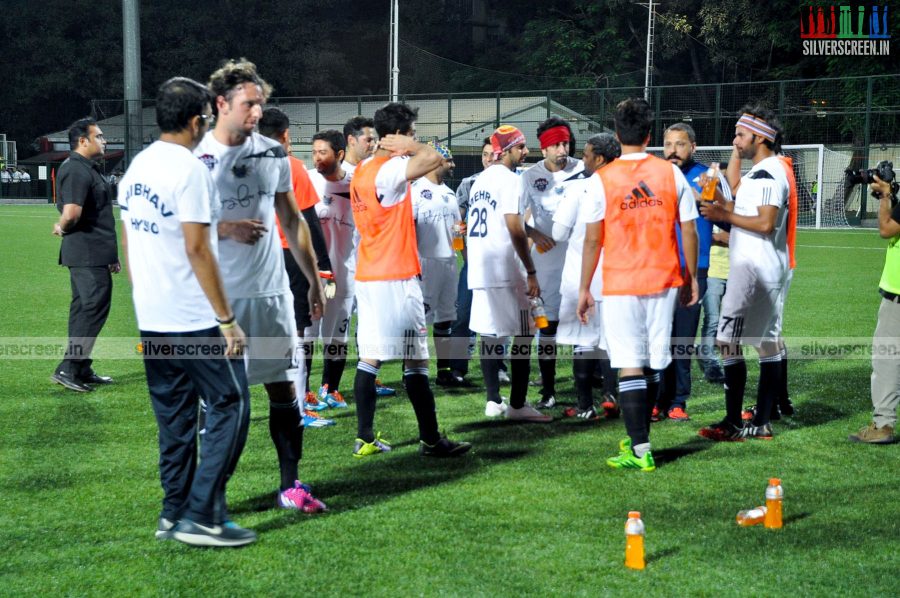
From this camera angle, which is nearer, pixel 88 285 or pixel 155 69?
pixel 88 285

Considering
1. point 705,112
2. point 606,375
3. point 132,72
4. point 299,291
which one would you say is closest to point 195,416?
point 299,291

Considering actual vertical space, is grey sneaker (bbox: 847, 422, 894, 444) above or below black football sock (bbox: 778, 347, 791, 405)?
below

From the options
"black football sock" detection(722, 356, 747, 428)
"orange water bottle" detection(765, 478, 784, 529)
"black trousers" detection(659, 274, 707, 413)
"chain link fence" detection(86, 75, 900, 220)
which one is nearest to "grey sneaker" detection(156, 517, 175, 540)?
"orange water bottle" detection(765, 478, 784, 529)

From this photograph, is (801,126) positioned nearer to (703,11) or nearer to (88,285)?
(703,11)

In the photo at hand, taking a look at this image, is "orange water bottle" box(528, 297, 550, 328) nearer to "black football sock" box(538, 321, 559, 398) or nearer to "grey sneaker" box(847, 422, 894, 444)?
"black football sock" box(538, 321, 559, 398)

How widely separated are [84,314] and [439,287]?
127 inches

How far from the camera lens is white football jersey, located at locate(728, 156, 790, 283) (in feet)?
21.0

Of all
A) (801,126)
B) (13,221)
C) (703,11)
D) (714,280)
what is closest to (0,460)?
(714,280)

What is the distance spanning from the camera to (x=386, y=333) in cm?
605

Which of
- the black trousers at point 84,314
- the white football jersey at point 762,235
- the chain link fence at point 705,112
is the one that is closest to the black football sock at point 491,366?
the white football jersey at point 762,235

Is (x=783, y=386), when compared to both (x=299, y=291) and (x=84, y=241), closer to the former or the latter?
(x=299, y=291)

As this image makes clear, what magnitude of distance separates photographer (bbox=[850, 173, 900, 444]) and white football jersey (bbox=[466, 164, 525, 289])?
2.55m

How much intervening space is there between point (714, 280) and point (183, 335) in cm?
572

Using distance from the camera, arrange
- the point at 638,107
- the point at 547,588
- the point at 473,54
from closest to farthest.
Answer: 1. the point at 547,588
2. the point at 638,107
3. the point at 473,54
